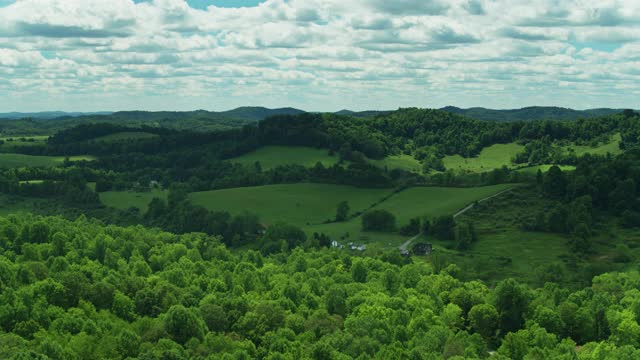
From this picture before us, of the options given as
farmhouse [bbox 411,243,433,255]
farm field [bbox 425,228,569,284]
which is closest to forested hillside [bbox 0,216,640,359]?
farm field [bbox 425,228,569,284]

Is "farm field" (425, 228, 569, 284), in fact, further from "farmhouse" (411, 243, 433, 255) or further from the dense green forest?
"farmhouse" (411, 243, 433, 255)

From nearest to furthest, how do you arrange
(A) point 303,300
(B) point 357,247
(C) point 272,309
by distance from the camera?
(C) point 272,309, (A) point 303,300, (B) point 357,247

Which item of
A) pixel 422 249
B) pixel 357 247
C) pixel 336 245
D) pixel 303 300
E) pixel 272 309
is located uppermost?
pixel 272 309

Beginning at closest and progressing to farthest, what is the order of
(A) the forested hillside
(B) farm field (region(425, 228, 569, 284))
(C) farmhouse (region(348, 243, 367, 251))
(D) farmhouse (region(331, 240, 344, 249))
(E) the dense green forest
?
(A) the forested hillside < (E) the dense green forest < (B) farm field (region(425, 228, 569, 284)) < (C) farmhouse (region(348, 243, 367, 251)) < (D) farmhouse (region(331, 240, 344, 249))

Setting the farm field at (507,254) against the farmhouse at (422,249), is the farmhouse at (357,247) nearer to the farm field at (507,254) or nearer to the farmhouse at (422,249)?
the farmhouse at (422,249)

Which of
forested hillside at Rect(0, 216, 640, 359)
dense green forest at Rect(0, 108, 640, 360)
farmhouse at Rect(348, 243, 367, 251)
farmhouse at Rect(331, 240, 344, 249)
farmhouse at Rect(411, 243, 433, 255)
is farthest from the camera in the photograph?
farmhouse at Rect(331, 240, 344, 249)

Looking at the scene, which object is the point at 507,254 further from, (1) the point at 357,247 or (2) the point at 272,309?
(2) the point at 272,309

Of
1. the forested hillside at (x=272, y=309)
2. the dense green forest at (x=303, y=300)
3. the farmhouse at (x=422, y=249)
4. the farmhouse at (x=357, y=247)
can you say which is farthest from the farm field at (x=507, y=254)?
the farmhouse at (x=357, y=247)

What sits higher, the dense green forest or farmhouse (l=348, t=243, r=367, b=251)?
the dense green forest

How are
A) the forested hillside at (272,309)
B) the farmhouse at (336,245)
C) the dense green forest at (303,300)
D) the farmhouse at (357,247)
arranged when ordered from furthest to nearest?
the farmhouse at (336,245) → the farmhouse at (357,247) → the dense green forest at (303,300) → the forested hillside at (272,309)

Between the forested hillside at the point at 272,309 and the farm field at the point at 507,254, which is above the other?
the forested hillside at the point at 272,309

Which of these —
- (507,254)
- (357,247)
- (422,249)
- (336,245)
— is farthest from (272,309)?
(507,254)

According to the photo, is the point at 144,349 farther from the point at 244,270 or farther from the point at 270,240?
the point at 270,240
